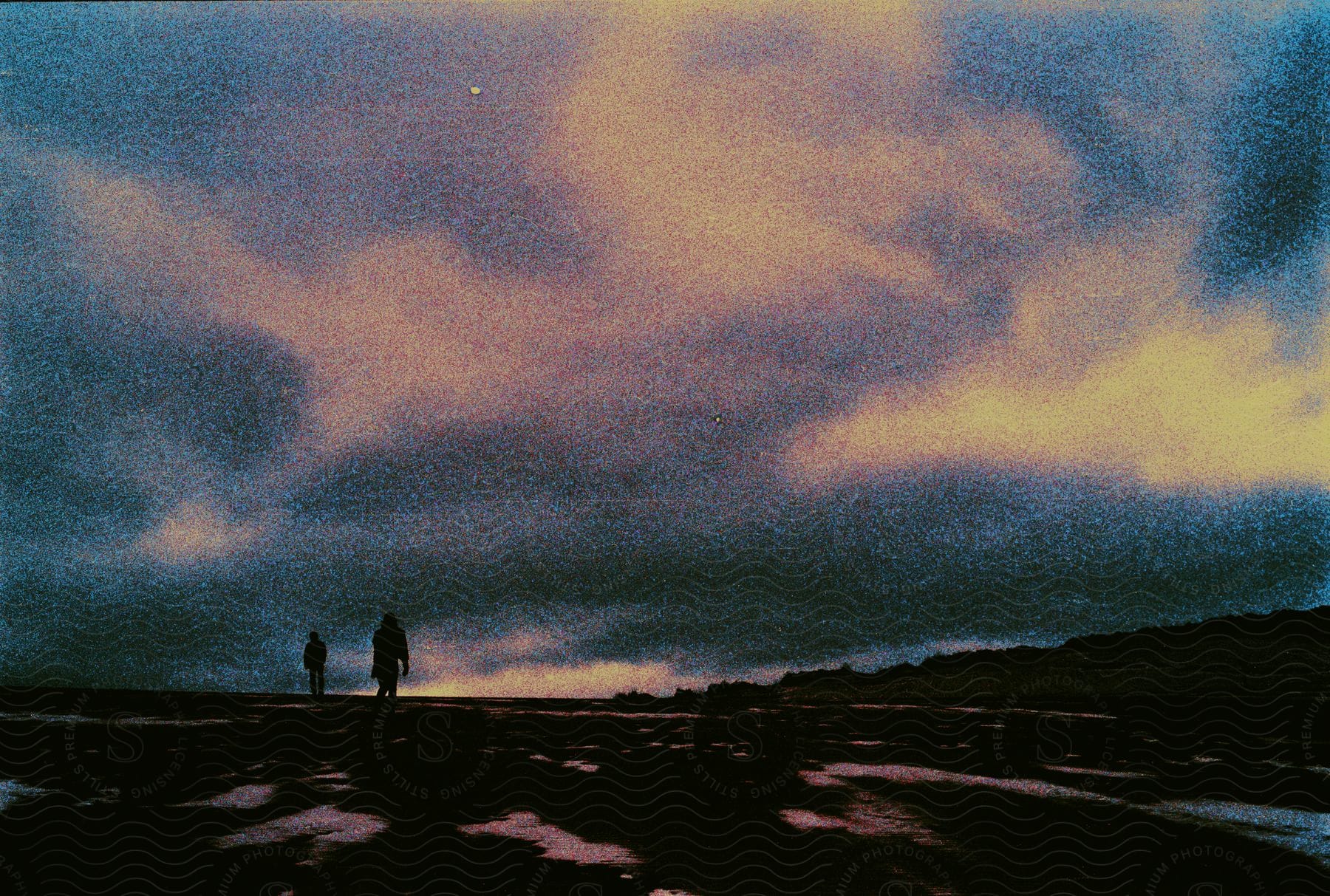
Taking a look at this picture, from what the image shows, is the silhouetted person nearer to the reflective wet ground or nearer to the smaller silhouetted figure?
the reflective wet ground

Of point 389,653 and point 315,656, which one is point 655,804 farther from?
point 315,656

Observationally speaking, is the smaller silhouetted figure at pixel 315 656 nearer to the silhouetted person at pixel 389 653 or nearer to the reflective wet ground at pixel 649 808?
the reflective wet ground at pixel 649 808

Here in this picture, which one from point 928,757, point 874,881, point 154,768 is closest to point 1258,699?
point 928,757

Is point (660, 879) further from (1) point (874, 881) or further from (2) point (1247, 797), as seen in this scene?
(2) point (1247, 797)

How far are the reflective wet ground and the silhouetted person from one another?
0.54 metres

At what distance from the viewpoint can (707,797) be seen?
10.4 m

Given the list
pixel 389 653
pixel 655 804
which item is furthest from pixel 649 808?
pixel 389 653

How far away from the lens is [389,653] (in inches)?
585

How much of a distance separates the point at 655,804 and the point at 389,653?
6416 mm

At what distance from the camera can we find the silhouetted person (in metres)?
14.7

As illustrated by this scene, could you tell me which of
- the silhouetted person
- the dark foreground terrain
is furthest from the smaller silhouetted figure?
the silhouetted person

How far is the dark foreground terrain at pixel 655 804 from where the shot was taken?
744 centimetres

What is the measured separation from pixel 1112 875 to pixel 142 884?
7.72 m

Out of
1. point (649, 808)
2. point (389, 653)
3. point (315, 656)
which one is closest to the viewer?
point (649, 808)
